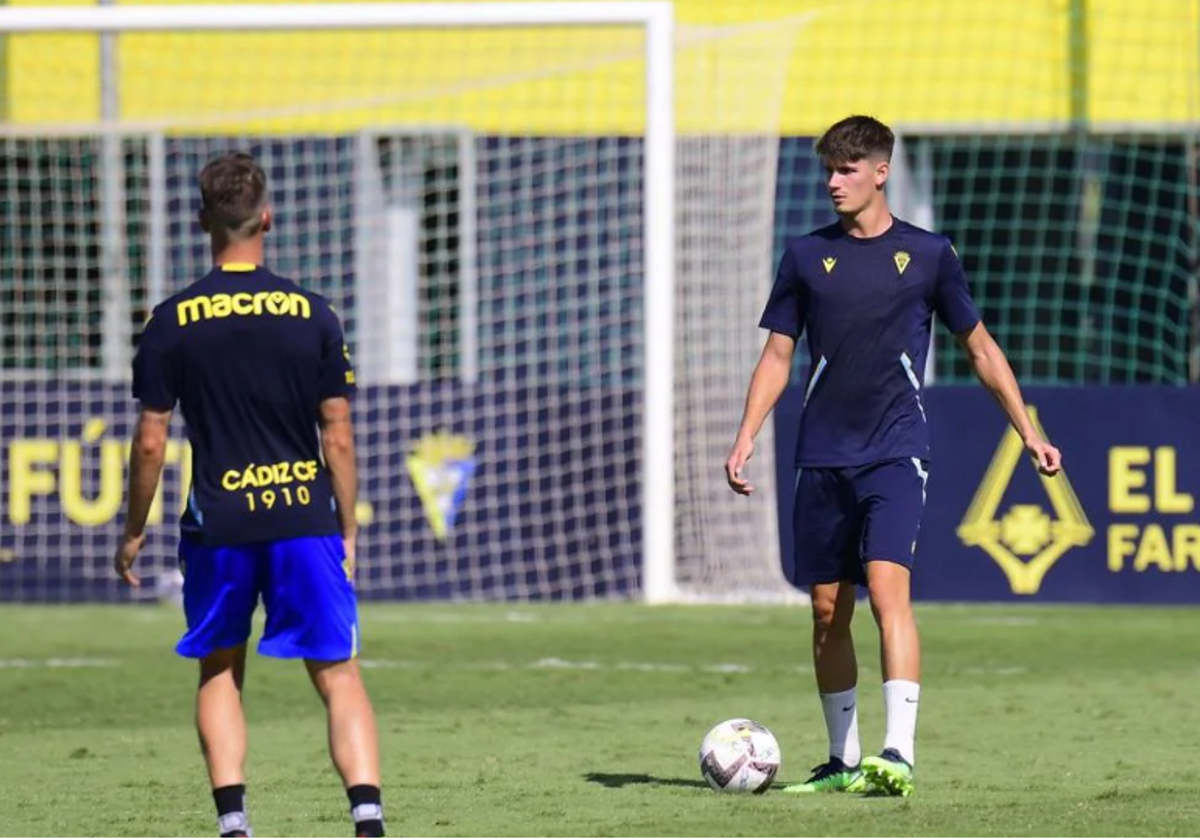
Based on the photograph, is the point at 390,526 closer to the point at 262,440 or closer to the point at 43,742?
the point at 43,742

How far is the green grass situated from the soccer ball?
88mm

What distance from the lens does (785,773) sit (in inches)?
321

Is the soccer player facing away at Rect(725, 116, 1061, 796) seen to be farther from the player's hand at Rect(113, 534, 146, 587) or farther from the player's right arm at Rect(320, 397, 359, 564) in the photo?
the player's hand at Rect(113, 534, 146, 587)

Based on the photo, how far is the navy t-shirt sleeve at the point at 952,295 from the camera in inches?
301

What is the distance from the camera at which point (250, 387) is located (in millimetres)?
5996

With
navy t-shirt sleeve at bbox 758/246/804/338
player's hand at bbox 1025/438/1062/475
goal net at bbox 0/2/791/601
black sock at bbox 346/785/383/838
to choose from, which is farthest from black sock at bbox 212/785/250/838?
goal net at bbox 0/2/791/601

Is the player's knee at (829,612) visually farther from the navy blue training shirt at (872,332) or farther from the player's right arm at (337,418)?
the player's right arm at (337,418)

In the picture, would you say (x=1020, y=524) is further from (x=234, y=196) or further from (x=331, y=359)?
(x=234, y=196)

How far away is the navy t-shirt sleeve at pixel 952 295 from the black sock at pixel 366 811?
252 cm

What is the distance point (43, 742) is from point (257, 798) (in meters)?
1.81

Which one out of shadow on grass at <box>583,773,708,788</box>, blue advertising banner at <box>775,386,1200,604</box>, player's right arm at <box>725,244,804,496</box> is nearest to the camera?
player's right arm at <box>725,244,804,496</box>

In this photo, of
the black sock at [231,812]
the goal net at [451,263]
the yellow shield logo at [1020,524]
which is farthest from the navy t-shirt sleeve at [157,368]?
the yellow shield logo at [1020,524]

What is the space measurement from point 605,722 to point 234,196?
13.5ft

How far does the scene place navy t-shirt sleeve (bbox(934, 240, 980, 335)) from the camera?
764 centimetres
